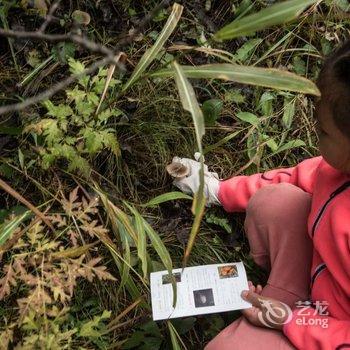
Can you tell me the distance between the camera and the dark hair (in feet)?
4.26

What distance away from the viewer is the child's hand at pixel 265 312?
1.65 m

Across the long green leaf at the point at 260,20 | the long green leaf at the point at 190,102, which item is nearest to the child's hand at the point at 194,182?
the long green leaf at the point at 190,102

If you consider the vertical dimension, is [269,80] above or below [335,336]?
above

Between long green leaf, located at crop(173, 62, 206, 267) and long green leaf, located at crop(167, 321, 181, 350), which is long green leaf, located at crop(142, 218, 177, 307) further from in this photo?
long green leaf, located at crop(173, 62, 206, 267)

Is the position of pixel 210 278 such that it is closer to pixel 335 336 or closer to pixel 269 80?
pixel 335 336

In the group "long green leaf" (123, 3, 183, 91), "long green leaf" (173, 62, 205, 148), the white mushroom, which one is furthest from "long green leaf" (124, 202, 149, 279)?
"long green leaf" (173, 62, 205, 148)

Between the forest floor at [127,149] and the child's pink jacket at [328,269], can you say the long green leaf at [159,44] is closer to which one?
the forest floor at [127,149]

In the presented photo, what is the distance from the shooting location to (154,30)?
7.18ft

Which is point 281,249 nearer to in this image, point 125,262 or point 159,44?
point 125,262

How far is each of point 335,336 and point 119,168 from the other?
0.96 m

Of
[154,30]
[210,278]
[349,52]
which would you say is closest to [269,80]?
[349,52]

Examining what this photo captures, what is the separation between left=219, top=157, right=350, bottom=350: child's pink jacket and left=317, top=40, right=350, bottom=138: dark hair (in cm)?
26

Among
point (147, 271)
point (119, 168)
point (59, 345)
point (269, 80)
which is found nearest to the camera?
point (269, 80)

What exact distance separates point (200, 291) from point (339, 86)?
860 mm
